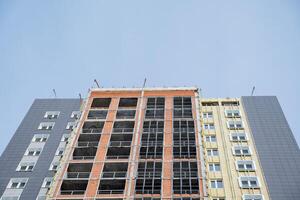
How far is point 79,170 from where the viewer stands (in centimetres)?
6141

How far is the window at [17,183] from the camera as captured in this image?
6287 cm

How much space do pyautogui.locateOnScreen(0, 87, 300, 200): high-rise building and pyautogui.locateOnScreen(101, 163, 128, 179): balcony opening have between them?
15 cm

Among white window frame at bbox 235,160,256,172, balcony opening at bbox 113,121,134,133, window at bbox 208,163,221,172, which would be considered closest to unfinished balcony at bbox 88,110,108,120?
balcony opening at bbox 113,121,134,133

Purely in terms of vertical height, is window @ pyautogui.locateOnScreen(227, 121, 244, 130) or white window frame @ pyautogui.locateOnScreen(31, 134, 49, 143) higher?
window @ pyautogui.locateOnScreen(227, 121, 244, 130)

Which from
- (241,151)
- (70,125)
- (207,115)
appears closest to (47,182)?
(70,125)

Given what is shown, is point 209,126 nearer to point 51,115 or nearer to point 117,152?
point 117,152

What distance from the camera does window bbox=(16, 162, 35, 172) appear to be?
66.2m

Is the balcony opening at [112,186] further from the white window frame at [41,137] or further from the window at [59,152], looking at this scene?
the white window frame at [41,137]

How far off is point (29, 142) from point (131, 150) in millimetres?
20586

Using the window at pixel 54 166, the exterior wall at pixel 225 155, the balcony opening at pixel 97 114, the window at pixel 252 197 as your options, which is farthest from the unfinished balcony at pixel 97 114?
the window at pixel 252 197

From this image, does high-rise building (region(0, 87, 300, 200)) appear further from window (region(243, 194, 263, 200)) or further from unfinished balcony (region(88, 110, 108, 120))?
unfinished balcony (region(88, 110, 108, 120))

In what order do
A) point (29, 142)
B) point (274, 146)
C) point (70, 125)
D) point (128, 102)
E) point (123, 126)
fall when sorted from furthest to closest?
1. point (128, 102)
2. point (70, 125)
3. point (29, 142)
4. point (123, 126)
5. point (274, 146)

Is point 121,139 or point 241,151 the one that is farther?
point 121,139

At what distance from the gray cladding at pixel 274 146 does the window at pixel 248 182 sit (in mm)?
1804
